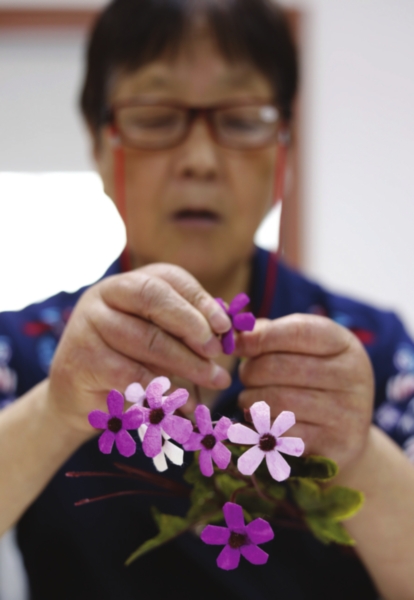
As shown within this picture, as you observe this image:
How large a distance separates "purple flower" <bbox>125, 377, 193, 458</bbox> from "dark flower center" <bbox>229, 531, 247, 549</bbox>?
0.04 meters

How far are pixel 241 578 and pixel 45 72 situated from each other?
4.11 feet

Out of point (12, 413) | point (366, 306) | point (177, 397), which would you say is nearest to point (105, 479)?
point (12, 413)

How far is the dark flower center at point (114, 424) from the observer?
25 cm

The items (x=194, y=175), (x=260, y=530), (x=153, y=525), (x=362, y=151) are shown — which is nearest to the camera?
(x=260, y=530)

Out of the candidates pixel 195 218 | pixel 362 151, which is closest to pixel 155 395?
pixel 195 218

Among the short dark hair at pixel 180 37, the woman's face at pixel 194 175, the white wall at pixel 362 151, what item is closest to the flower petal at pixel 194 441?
the woman's face at pixel 194 175

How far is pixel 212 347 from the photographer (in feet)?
1.00

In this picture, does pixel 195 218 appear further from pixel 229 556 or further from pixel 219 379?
pixel 229 556

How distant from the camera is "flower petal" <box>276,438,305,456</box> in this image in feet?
0.75

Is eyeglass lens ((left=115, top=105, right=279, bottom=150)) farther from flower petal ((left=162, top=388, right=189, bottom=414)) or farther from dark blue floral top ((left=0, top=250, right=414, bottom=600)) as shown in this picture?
flower petal ((left=162, top=388, right=189, bottom=414))

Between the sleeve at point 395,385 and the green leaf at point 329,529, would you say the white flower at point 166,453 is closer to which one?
the green leaf at point 329,529

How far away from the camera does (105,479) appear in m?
0.41

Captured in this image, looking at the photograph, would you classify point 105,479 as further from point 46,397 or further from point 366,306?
point 366,306

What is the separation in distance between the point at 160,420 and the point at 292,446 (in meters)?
0.06
